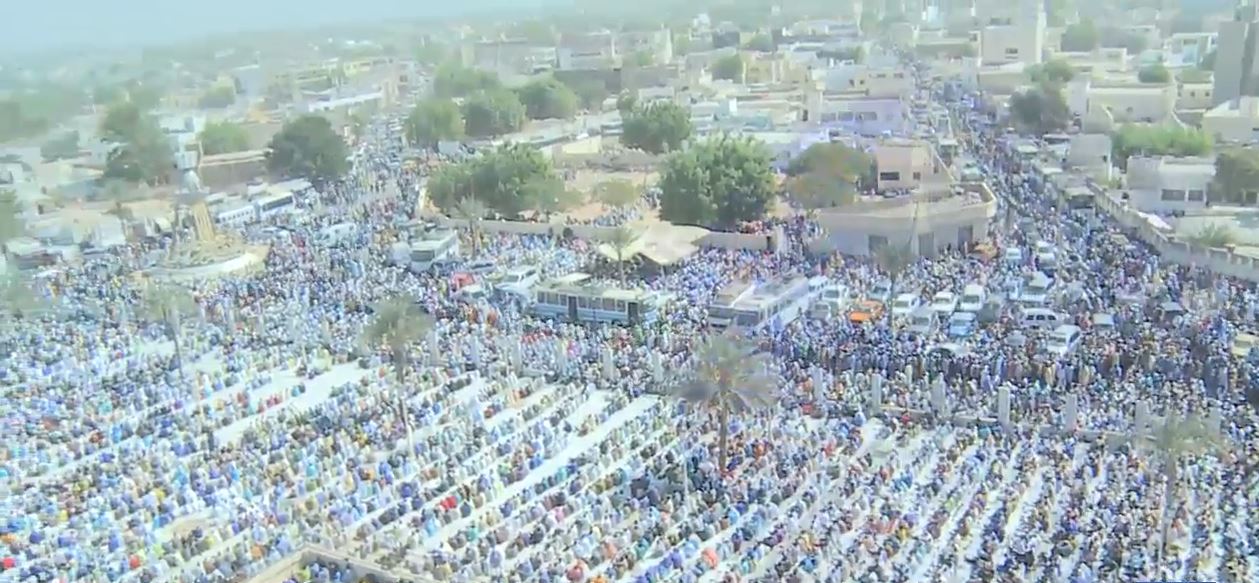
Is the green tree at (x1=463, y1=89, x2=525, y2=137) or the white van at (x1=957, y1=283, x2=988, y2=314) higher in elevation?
the green tree at (x1=463, y1=89, x2=525, y2=137)

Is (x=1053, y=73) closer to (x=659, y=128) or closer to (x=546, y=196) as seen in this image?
(x=659, y=128)

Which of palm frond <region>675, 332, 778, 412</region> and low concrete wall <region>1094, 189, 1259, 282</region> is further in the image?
low concrete wall <region>1094, 189, 1259, 282</region>

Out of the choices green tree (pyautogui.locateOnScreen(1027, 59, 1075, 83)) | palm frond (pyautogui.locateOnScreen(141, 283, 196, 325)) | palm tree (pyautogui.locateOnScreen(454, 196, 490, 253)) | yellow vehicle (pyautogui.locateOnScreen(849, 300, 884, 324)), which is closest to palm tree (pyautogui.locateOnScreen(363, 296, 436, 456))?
palm frond (pyautogui.locateOnScreen(141, 283, 196, 325))

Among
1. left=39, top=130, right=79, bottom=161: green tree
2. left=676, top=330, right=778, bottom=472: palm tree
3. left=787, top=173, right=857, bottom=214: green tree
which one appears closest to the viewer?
left=676, top=330, right=778, bottom=472: palm tree

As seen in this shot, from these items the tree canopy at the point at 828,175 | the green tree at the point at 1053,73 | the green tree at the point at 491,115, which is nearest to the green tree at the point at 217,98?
the green tree at the point at 491,115

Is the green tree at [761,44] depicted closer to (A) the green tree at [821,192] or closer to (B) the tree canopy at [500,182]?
(B) the tree canopy at [500,182]

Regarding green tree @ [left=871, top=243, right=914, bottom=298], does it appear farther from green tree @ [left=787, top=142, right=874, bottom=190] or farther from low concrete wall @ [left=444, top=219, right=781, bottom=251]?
green tree @ [left=787, top=142, right=874, bottom=190]

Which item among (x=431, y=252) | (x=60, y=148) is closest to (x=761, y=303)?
(x=431, y=252)
